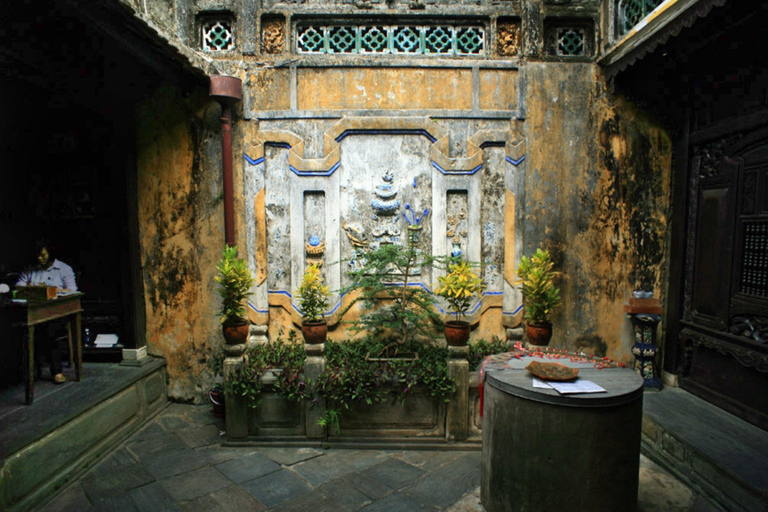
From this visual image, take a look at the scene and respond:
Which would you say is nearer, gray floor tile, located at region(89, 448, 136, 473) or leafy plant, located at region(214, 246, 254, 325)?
gray floor tile, located at region(89, 448, 136, 473)

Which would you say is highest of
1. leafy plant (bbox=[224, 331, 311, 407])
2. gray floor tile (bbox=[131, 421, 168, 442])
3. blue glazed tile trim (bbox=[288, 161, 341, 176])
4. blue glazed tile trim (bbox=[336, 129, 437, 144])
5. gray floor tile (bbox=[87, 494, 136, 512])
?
Answer: blue glazed tile trim (bbox=[336, 129, 437, 144])

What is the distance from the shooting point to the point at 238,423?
462cm

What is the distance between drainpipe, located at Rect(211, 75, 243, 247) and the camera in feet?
16.5

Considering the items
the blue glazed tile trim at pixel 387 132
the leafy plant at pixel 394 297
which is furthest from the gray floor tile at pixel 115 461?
the blue glazed tile trim at pixel 387 132

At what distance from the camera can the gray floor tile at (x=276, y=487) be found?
12.0 ft

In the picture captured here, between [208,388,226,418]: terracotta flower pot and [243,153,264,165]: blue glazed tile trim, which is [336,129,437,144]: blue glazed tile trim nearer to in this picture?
[243,153,264,165]: blue glazed tile trim

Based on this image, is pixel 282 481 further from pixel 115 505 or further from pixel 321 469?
pixel 115 505

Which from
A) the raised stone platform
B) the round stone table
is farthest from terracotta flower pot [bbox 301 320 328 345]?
the raised stone platform

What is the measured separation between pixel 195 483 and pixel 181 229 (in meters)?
3.20

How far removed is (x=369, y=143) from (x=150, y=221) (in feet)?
10.5

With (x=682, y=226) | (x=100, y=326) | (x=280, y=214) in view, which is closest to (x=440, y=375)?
(x=280, y=214)

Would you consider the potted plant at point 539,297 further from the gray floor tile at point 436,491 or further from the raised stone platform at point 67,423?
the raised stone platform at point 67,423

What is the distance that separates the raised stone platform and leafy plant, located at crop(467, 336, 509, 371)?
4.14m

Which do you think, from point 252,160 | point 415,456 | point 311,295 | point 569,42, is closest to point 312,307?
point 311,295
